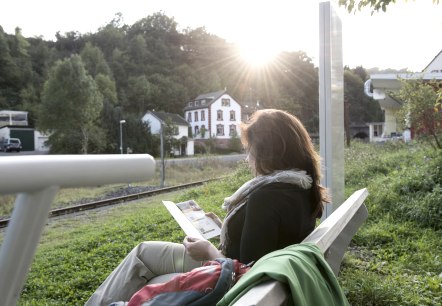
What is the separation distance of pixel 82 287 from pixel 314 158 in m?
2.98

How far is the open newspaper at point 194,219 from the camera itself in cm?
292

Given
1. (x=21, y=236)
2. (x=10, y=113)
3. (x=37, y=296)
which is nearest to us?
(x=21, y=236)

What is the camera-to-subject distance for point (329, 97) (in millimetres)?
4309

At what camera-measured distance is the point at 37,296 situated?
448 cm

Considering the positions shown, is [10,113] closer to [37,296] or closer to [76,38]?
[76,38]

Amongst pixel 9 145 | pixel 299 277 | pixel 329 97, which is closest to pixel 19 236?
pixel 299 277

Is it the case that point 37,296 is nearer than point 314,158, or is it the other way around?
point 314,158

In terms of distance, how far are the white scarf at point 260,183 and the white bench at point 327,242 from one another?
0.79ft

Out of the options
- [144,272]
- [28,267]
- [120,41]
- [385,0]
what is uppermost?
[120,41]

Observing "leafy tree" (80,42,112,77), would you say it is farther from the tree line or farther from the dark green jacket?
the dark green jacket

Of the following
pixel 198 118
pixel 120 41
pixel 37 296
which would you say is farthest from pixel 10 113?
pixel 37 296

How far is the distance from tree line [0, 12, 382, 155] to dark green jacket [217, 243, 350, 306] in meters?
23.4

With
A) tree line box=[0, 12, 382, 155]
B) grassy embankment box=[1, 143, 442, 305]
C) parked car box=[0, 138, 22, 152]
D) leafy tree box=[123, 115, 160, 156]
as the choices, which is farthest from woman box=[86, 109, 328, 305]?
leafy tree box=[123, 115, 160, 156]

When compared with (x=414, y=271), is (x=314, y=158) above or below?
above
